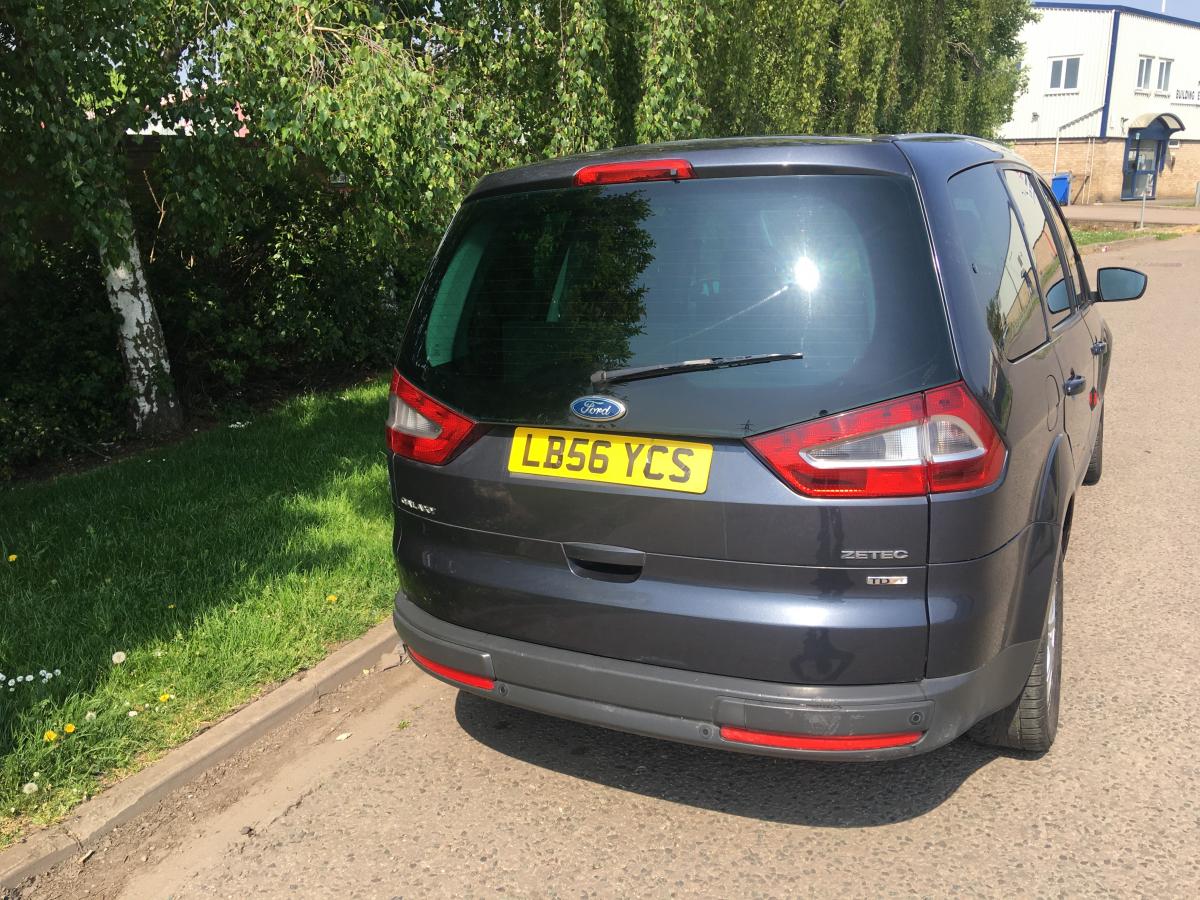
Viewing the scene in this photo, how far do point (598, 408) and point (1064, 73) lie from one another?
47746 mm

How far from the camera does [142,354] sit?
23.5ft

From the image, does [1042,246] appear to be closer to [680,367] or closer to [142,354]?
[680,367]

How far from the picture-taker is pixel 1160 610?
4223 mm

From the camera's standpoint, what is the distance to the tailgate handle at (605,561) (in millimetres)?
2559

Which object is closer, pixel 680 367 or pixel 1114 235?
pixel 680 367

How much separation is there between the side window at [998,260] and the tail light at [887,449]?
37cm

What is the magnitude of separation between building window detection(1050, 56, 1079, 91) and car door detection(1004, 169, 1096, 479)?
147ft

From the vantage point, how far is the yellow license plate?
2457 millimetres

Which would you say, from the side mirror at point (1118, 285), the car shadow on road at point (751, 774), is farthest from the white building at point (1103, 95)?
the car shadow on road at point (751, 774)

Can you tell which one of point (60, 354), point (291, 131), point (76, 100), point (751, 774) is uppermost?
point (76, 100)

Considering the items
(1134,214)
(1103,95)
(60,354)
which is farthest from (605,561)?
(1103,95)

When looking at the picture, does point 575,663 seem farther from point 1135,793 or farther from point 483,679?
point 1135,793

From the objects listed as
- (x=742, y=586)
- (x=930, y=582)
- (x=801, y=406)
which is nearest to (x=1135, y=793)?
(x=930, y=582)

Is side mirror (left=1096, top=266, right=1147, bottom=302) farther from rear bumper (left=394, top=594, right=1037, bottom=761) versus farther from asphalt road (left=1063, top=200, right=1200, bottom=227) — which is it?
asphalt road (left=1063, top=200, right=1200, bottom=227)
